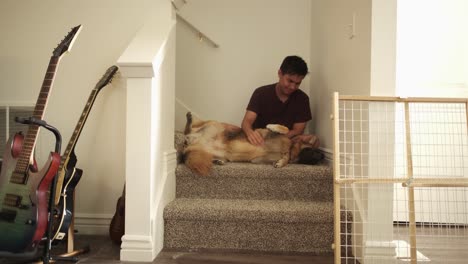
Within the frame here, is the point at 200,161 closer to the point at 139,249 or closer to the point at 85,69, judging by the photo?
the point at 139,249

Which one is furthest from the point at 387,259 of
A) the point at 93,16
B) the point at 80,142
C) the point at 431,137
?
the point at 93,16

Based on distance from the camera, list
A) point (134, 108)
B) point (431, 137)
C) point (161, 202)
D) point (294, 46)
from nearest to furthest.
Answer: point (134, 108)
point (161, 202)
point (431, 137)
point (294, 46)

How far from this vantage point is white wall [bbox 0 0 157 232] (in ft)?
8.66

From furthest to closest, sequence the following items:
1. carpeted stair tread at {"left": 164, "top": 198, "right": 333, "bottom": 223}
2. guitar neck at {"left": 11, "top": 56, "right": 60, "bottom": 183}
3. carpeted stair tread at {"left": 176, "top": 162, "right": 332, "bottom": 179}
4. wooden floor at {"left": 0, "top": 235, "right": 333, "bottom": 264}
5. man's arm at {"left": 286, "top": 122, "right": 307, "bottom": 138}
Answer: man's arm at {"left": 286, "top": 122, "right": 307, "bottom": 138}
carpeted stair tread at {"left": 176, "top": 162, "right": 332, "bottom": 179}
carpeted stair tread at {"left": 164, "top": 198, "right": 333, "bottom": 223}
wooden floor at {"left": 0, "top": 235, "right": 333, "bottom": 264}
guitar neck at {"left": 11, "top": 56, "right": 60, "bottom": 183}

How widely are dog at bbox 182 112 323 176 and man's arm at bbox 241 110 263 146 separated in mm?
28

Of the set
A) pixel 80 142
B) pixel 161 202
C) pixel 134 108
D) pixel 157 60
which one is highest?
pixel 157 60

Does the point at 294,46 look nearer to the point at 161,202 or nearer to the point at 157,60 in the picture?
the point at 157,60

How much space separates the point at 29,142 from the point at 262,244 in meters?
1.46

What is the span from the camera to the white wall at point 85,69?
2.64 m

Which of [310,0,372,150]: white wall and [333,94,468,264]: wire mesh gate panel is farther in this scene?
[310,0,372,150]: white wall

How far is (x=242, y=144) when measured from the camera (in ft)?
9.47

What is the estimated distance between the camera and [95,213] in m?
2.66

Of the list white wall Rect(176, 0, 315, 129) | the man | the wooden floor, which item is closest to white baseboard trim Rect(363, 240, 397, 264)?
the wooden floor

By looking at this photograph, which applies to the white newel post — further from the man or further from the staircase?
the man
